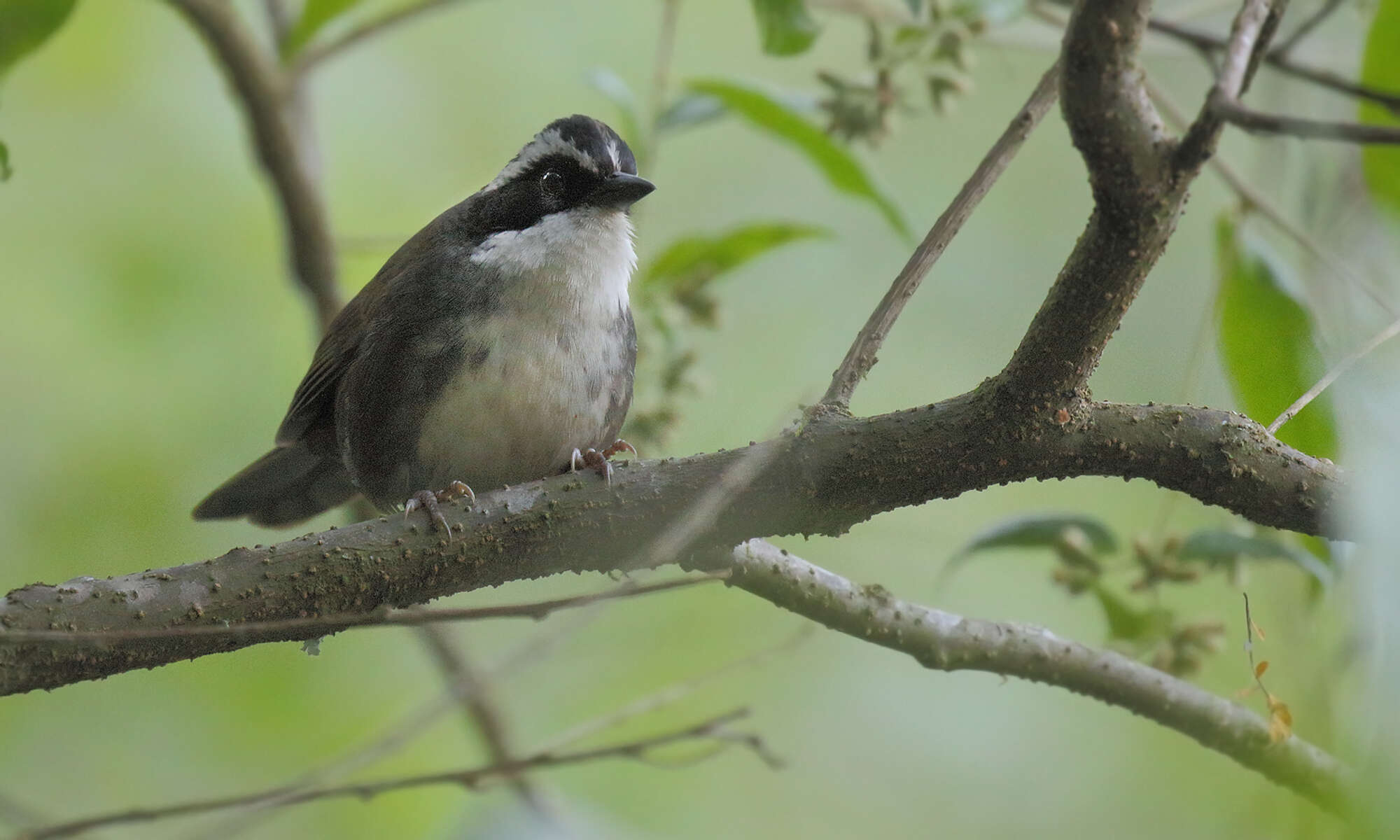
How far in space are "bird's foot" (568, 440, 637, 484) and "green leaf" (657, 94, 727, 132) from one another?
1.02 m

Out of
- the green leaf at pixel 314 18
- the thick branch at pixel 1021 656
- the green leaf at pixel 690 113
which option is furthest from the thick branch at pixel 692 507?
the green leaf at pixel 314 18

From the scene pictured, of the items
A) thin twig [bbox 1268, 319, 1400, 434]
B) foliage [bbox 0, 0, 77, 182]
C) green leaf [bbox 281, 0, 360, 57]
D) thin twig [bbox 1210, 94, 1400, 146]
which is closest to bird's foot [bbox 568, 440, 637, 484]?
thin twig [bbox 1268, 319, 1400, 434]

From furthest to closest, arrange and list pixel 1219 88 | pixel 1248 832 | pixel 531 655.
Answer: pixel 531 655, pixel 1248 832, pixel 1219 88

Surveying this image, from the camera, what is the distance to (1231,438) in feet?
7.11

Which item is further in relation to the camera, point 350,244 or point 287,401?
point 287,401

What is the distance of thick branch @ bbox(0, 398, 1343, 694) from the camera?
6.97 ft

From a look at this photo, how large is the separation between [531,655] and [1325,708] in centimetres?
271

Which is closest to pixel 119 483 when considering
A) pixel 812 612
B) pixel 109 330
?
pixel 109 330

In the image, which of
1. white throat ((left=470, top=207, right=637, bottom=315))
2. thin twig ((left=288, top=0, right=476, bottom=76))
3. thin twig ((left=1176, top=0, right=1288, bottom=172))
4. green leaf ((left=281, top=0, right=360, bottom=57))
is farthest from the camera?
thin twig ((left=288, top=0, right=476, bottom=76))

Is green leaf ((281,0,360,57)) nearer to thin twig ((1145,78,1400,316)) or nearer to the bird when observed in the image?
the bird

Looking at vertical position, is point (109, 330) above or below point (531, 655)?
below

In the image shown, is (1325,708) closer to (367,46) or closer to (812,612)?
(812,612)

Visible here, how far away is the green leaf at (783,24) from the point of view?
305cm

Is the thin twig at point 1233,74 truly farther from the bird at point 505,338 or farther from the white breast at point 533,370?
the white breast at point 533,370
